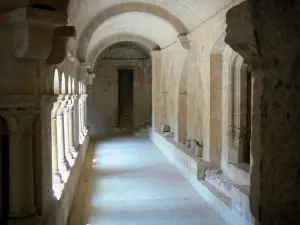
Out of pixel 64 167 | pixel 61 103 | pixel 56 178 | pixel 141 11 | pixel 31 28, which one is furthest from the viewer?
pixel 141 11

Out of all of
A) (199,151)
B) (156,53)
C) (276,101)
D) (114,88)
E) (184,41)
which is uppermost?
(156,53)

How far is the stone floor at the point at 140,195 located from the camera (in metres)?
5.69

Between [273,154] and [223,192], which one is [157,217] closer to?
[223,192]

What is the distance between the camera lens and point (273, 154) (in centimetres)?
→ 163

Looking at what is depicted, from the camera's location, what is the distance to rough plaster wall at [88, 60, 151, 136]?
62.4 feet

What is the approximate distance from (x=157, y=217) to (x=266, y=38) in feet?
15.1

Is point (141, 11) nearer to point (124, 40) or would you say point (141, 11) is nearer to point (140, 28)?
point (140, 28)

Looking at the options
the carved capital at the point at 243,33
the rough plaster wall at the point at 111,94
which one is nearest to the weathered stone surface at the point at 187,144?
the carved capital at the point at 243,33

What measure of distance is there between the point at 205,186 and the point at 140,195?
1262 mm

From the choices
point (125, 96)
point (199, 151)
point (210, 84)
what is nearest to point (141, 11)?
point (210, 84)

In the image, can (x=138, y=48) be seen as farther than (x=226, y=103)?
Yes

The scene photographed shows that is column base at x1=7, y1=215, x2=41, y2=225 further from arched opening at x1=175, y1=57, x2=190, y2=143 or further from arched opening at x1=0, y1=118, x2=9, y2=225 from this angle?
arched opening at x1=175, y1=57, x2=190, y2=143

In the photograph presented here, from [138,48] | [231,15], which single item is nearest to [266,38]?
[231,15]

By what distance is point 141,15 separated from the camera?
10227 millimetres
